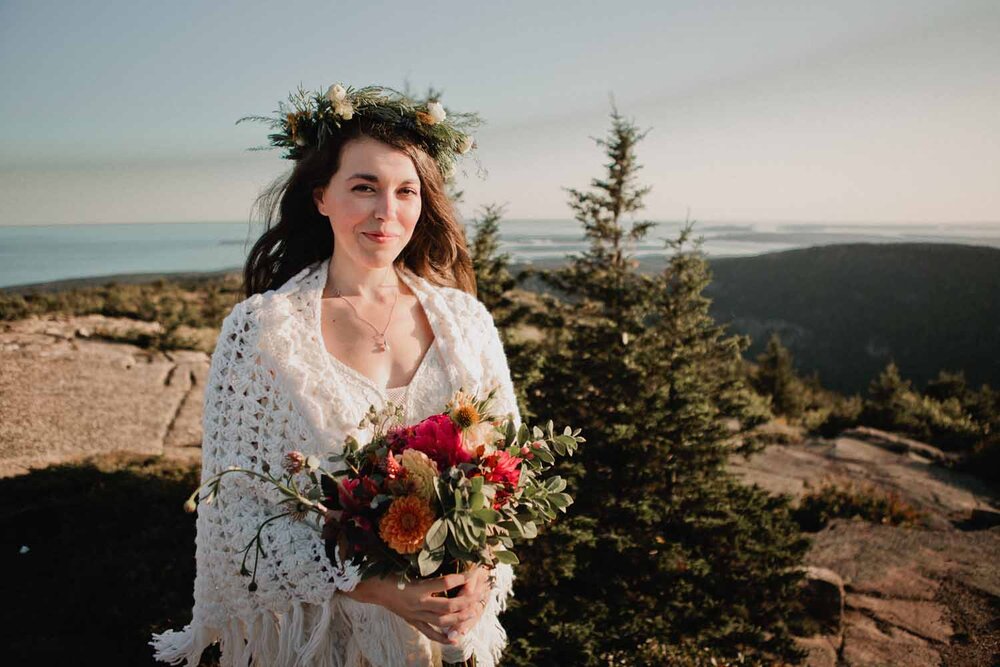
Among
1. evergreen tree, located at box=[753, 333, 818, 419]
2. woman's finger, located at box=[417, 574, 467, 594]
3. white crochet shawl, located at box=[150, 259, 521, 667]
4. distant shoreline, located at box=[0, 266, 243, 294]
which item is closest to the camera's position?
woman's finger, located at box=[417, 574, 467, 594]

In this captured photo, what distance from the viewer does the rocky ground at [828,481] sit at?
5.12 meters

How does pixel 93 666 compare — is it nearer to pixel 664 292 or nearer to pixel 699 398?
pixel 699 398

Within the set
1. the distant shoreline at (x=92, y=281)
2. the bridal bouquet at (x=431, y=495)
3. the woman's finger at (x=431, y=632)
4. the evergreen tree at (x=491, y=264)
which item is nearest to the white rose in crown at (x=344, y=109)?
the bridal bouquet at (x=431, y=495)

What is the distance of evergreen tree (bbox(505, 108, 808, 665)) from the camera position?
4652 mm

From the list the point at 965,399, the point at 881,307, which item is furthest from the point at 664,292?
the point at 881,307

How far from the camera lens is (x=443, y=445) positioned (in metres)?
1.50

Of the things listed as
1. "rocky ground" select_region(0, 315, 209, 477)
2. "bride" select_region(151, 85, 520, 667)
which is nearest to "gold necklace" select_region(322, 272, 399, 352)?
"bride" select_region(151, 85, 520, 667)

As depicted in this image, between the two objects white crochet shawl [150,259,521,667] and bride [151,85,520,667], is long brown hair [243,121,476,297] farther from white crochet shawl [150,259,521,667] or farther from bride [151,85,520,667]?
white crochet shawl [150,259,521,667]

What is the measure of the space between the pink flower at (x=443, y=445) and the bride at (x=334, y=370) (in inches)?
17.5

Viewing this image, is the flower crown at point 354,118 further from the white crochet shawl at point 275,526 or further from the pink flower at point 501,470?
the pink flower at point 501,470

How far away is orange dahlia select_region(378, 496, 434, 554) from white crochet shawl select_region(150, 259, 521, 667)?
0.56 metres

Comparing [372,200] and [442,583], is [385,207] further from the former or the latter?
[442,583]

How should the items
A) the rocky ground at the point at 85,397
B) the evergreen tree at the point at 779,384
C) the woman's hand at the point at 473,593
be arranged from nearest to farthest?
1. the woman's hand at the point at 473,593
2. the rocky ground at the point at 85,397
3. the evergreen tree at the point at 779,384

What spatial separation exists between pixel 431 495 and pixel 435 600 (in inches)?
19.6
